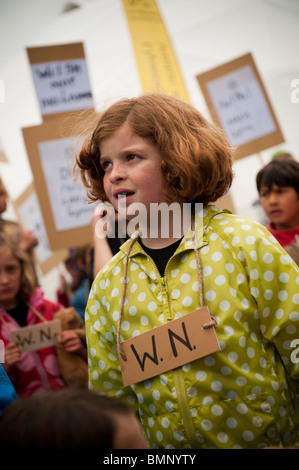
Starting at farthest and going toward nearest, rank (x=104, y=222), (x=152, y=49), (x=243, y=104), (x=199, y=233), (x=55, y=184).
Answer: (x=243, y=104)
(x=152, y=49)
(x=55, y=184)
(x=104, y=222)
(x=199, y=233)

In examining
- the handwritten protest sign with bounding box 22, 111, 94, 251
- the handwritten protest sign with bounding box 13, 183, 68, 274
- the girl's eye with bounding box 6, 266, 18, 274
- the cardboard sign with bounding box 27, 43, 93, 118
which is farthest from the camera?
the handwritten protest sign with bounding box 13, 183, 68, 274

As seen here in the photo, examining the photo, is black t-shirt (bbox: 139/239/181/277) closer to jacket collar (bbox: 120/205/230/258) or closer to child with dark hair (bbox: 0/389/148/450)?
jacket collar (bbox: 120/205/230/258)

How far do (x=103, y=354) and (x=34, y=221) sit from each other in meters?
2.45

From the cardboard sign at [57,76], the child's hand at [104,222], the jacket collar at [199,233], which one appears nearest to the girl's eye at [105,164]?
the jacket collar at [199,233]

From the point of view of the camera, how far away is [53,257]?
330cm

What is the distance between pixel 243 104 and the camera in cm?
301

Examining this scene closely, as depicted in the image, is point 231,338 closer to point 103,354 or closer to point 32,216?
point 103,354

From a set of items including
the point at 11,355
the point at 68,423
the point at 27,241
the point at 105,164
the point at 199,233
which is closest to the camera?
the point at 68,423

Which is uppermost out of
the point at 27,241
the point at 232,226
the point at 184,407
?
the point at 27,241

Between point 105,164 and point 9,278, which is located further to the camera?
point 9,278

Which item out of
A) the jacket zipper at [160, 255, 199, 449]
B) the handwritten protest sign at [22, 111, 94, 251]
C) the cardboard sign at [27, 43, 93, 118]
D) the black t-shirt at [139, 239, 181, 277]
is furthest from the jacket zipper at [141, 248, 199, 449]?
the cardboard sign at [27, 43, 93, 118]

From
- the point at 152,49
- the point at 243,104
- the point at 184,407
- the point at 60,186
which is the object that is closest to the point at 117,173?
the point at 184,407

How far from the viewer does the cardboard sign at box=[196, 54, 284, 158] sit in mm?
2936

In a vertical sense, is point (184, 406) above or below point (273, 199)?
below
